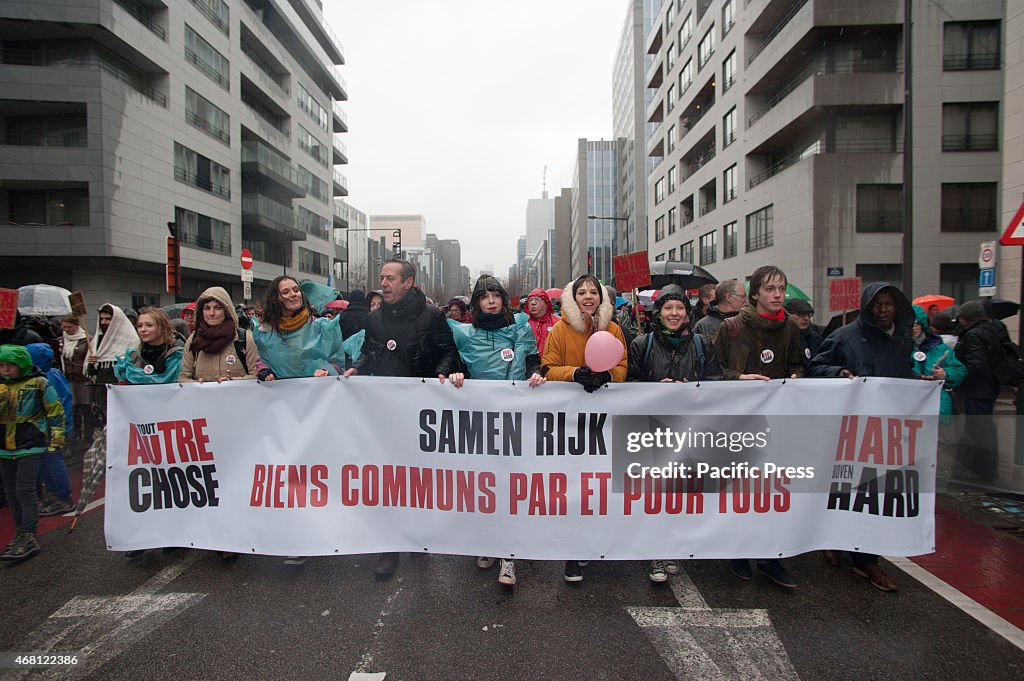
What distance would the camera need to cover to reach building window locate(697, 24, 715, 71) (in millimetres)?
34500

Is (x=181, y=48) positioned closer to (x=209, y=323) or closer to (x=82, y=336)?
(x=82, y=336)

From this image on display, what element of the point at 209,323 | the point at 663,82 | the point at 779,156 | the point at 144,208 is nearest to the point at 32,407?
the point at 209,323

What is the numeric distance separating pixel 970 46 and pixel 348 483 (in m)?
30.4

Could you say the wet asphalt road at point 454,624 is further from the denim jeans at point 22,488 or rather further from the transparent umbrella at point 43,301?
the transparent umbrella at point 43,301

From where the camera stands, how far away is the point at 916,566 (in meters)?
4.05

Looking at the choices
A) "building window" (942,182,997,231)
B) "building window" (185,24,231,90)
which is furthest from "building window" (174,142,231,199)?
"building window" (942,182,997,231)

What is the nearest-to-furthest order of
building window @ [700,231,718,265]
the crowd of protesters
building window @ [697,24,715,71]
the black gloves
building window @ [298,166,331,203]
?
the black gloves, the crowd of protesters, building window @ [700,231,718,265], building window @ [697,24,715,71], building window @ [298,166,331,203]

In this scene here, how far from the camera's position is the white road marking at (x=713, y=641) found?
112 inches

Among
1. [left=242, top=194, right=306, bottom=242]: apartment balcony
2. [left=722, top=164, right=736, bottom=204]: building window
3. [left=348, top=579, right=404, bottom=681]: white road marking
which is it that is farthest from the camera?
[left=242, top=194, right=306, bottom=242]: apartment balcony

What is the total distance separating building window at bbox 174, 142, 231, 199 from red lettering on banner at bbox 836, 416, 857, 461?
32735mm

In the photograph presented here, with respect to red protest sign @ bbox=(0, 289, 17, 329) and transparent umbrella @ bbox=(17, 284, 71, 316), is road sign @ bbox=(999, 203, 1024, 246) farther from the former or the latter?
transparent umbrella @ bbox=(17, 284, 71, 316)

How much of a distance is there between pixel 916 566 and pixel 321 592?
4.26 m

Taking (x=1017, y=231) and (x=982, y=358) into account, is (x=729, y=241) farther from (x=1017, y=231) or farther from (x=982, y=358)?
(x=982, y=358)

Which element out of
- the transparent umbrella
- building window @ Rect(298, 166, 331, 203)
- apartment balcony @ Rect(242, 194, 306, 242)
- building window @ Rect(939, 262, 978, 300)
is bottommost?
the transparent umbrella
